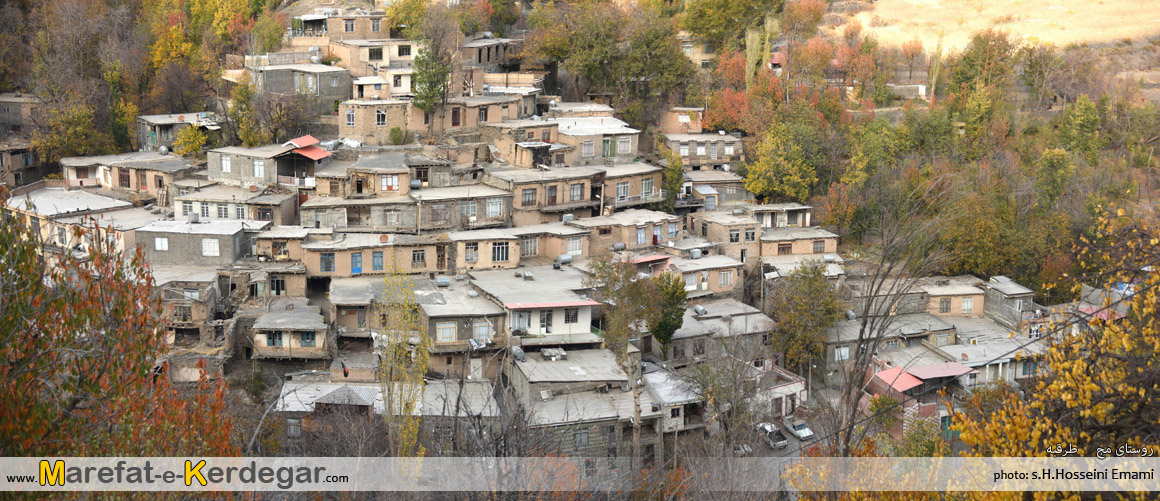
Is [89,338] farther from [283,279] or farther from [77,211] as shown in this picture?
[77,211]

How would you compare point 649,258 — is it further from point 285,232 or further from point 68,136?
point 68,136

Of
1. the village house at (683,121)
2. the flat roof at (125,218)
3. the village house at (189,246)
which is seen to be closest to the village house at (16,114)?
the flat roof at (125,218)

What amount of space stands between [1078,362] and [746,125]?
29064mm

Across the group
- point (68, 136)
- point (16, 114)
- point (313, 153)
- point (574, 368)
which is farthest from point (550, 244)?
point (16, 114)

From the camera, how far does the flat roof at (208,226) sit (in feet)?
94.5

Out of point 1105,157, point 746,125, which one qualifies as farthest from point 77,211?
point 1105,157

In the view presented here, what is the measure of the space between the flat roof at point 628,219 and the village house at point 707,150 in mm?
5456

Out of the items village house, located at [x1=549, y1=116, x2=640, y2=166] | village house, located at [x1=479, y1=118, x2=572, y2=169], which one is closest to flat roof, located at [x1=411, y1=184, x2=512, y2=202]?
village house, located at [x1=479, y1=118, x2=572, y2=169]

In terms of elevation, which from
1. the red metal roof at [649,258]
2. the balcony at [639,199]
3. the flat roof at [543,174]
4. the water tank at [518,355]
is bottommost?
the water tank at [518,355]

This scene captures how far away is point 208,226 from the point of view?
96.7ft

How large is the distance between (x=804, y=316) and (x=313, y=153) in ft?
51.6

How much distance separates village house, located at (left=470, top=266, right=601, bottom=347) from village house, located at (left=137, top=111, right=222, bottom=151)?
587 inches

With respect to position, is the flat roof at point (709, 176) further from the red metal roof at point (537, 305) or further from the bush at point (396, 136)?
the red metal roof at point (537, 305)

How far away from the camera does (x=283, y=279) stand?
1118 inches
